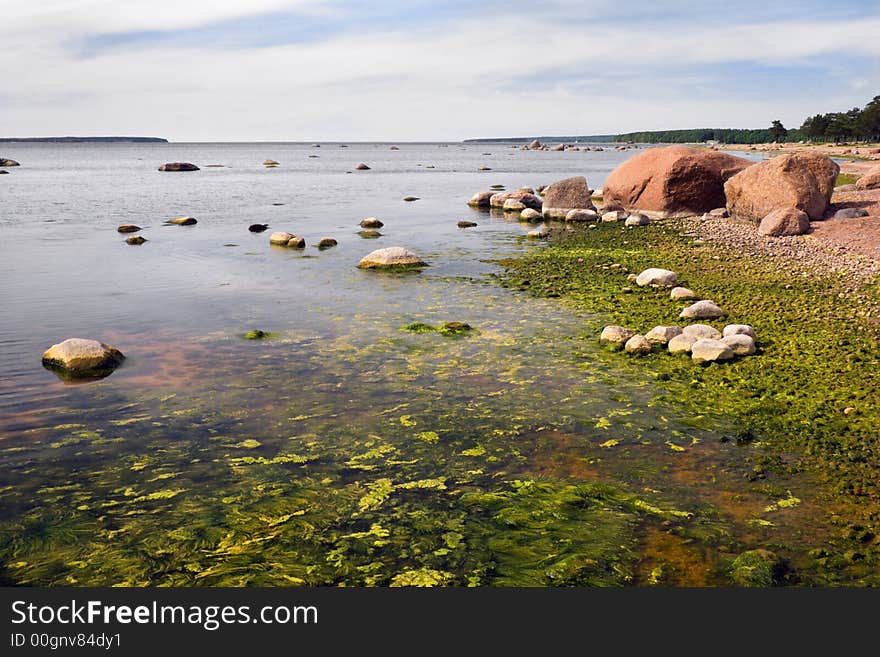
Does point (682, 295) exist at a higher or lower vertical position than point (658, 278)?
lower

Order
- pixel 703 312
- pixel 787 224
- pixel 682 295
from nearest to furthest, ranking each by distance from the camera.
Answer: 1. pixel 703 312
2. pixel 682 295
3. pixel 787 224

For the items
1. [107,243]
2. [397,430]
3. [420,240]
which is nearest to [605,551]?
[397,430]

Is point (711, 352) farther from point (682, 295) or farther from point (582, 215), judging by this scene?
point (582, 215)

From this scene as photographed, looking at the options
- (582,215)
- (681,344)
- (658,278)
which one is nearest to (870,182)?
(582,215)

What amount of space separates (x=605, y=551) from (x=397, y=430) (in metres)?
3.65

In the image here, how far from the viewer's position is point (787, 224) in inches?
974

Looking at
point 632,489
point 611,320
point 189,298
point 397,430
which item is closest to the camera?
point 632,489

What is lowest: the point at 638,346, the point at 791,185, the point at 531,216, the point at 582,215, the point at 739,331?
the point at 638,346

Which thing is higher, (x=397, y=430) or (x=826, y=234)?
(x=826, y=234)

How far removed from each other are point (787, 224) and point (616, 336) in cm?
1518

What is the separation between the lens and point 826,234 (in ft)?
77.6

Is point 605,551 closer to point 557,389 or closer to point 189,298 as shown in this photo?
point 557,389

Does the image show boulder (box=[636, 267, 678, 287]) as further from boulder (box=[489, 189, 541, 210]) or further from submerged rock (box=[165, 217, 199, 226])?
submerged rock (box=[165, 217, 199, 226])

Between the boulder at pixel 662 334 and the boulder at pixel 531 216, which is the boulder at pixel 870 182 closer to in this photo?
the boulder at pixel 531 216
